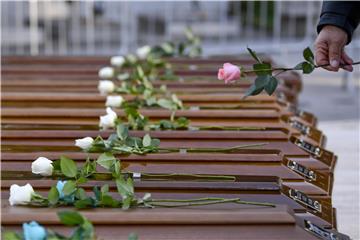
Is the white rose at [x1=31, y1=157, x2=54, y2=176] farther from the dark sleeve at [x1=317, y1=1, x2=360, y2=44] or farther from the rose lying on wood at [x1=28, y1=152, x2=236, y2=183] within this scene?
the dark sleeve at [x1=317, y1=1, x2=360, y2=44]

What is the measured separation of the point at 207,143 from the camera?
2.37 m

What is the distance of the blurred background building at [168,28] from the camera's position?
25.6 ft

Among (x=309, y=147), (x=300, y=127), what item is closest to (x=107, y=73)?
(x=300, y=127)

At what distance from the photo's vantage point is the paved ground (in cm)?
321

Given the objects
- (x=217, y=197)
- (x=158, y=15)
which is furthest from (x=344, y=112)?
(x=217, y=197)

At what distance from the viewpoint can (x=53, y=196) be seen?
1664mm

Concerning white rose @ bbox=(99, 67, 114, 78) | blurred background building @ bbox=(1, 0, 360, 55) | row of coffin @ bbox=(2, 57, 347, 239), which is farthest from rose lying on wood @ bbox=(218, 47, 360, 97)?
blurred background building @ bbox=(1, 0, 360, 55)

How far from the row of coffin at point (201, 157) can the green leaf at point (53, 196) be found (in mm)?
52

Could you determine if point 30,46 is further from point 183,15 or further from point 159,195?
point 159,195

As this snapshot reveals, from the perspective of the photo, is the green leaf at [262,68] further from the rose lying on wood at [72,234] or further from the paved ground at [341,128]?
the paved ground at [341,128]

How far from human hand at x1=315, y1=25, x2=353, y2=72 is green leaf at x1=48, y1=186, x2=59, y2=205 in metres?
0.77

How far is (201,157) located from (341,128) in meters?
3.27

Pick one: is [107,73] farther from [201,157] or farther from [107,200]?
[107,200]

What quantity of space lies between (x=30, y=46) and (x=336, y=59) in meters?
6.60
